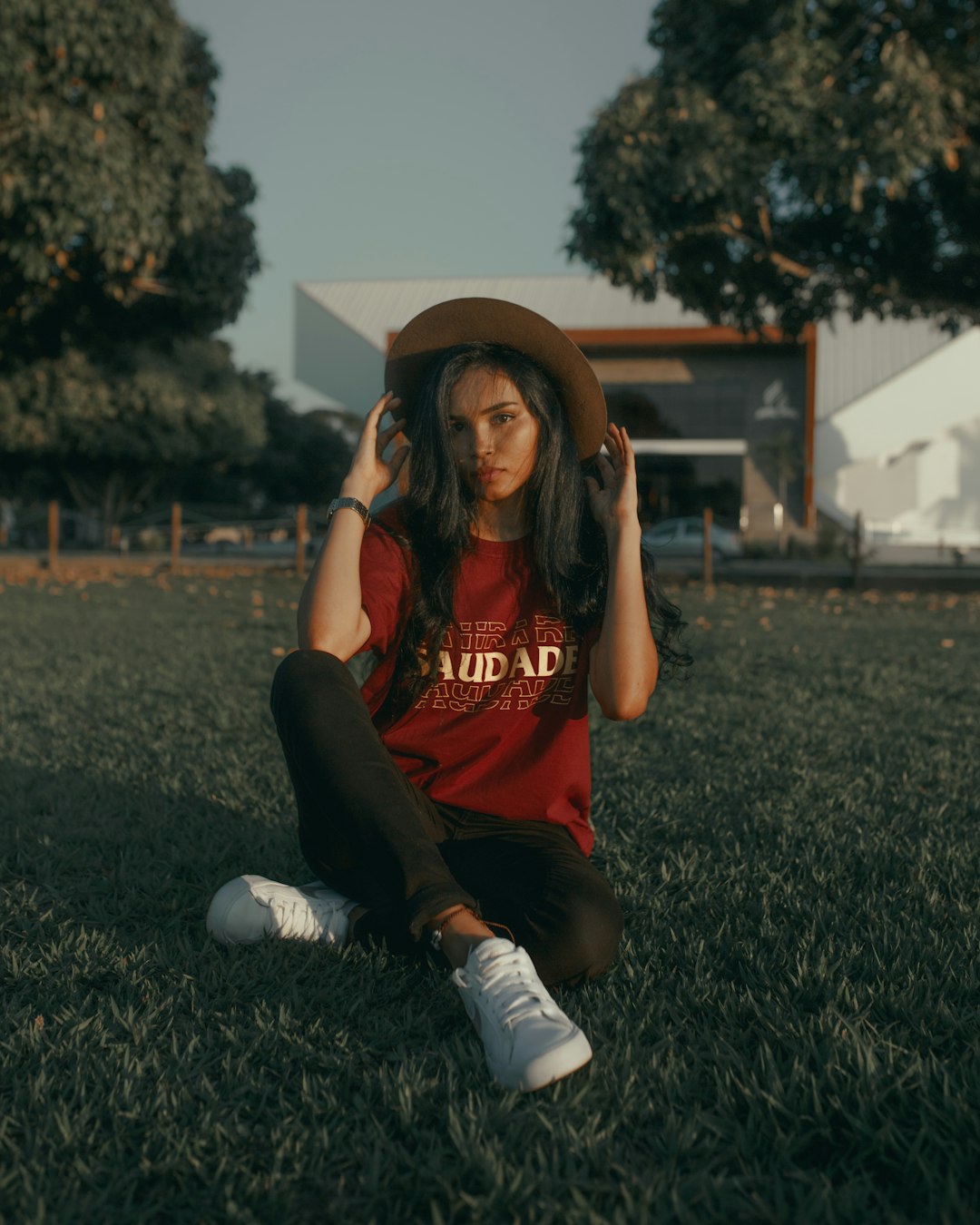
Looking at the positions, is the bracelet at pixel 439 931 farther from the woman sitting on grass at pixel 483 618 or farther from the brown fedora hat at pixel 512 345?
the brown fedora hat at pixel 512 345

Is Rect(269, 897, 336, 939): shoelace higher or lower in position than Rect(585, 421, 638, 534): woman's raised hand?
lower

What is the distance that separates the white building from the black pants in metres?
29.4

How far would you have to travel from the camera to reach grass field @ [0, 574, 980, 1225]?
153 cm

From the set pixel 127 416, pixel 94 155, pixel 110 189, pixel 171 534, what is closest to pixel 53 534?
pixel 127 416

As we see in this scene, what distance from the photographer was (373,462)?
2.52 metres

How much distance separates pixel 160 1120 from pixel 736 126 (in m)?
10.9

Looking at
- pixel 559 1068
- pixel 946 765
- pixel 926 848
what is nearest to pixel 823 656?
pixel 946 765

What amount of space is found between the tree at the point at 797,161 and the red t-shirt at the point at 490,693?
29.1ft

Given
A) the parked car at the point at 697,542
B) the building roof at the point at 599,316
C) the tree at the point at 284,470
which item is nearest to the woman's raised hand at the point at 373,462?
the parked car at the point at 697,542

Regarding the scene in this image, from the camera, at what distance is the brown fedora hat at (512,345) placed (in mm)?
2477

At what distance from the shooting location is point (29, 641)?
8.04 m

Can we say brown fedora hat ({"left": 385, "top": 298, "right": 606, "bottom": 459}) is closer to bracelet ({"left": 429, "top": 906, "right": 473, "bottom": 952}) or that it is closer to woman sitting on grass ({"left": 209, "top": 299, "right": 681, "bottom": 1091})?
woman sitting on grass ({"left": 209, "top": 299, "right": 681, "bottom": 1091})

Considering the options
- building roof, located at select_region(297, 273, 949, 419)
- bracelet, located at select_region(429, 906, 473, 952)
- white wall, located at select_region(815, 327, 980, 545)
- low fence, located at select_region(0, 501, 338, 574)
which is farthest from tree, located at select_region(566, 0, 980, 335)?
white wall, located at select_region(815, 327, 980, 545)

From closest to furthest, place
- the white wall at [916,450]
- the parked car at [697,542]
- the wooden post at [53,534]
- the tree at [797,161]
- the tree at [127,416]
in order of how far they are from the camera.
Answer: the tree at [797,161], the wooden post at [53,534], the tree at [127,416], the parked car at [697,542], the white wall at [916,450]
